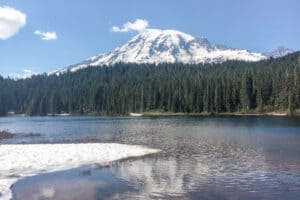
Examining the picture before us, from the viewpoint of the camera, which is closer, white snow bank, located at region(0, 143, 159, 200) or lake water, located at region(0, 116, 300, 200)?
lake water, located at region(0, 116, 300, 200)

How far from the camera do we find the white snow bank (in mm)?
30770

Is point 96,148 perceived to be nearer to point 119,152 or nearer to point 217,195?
point 119,152

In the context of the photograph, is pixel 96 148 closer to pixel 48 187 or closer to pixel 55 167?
Answer: pixel 55 167

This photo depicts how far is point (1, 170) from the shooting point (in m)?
32.3

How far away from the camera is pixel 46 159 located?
38031 millimetres

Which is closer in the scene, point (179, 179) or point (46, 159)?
point (179, 179)

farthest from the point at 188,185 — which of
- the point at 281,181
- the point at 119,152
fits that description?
the point at 119,152

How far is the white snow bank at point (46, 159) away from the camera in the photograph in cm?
3077

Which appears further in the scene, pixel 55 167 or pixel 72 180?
pixel 55 167

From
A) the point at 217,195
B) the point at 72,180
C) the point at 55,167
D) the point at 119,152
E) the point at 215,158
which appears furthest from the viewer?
the point at 119,152

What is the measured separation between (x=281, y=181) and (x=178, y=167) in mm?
9426

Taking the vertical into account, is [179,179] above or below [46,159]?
below

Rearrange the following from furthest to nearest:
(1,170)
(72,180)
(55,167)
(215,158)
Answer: (215,158) < (55,167) < (1,170) < (72,180)

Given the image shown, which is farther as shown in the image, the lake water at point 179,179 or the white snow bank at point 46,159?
the white snow bank at point 46,159
